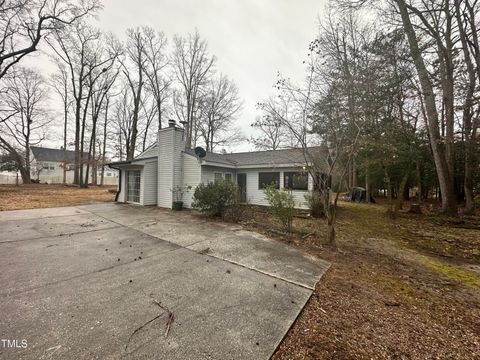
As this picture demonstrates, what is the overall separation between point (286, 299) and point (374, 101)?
6334mm

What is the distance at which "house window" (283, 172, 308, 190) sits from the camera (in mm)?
10346

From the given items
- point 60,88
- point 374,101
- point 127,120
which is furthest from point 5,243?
point 60,88

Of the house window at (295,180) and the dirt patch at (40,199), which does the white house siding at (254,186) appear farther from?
the dirt patch at (40,199)

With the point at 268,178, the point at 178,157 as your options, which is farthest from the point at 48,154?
the point at 268,178

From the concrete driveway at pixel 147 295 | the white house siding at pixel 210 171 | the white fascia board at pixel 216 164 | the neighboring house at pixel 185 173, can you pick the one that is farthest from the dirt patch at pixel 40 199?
the white fascia board at pixel 216 164

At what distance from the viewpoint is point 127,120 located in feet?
82.5

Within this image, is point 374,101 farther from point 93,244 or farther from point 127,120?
point 127,120

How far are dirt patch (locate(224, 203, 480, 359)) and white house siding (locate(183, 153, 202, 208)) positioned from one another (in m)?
6.28

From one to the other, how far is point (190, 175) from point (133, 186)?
3.99m

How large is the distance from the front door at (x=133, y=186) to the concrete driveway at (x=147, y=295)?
249 inches

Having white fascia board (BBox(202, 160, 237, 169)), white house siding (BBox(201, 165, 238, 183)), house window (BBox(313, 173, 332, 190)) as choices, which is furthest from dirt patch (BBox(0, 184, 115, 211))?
house window (BBox(313, 173, 332, 190))

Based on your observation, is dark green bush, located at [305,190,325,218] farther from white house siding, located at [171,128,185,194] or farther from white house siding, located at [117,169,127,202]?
white house siding, located at [117,169,127,202]

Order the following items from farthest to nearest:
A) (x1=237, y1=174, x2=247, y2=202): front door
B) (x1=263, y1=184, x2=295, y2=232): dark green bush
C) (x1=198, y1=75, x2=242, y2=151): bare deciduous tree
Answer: (x1=198, y1=75, x2=242, y2=151): bare deciduous tree → (x1=237, y1=174, x2=247, y2=202): front door → (x1=263, y1=184, x2=295, y2=232): dark green bush

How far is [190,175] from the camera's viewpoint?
1054 cm
